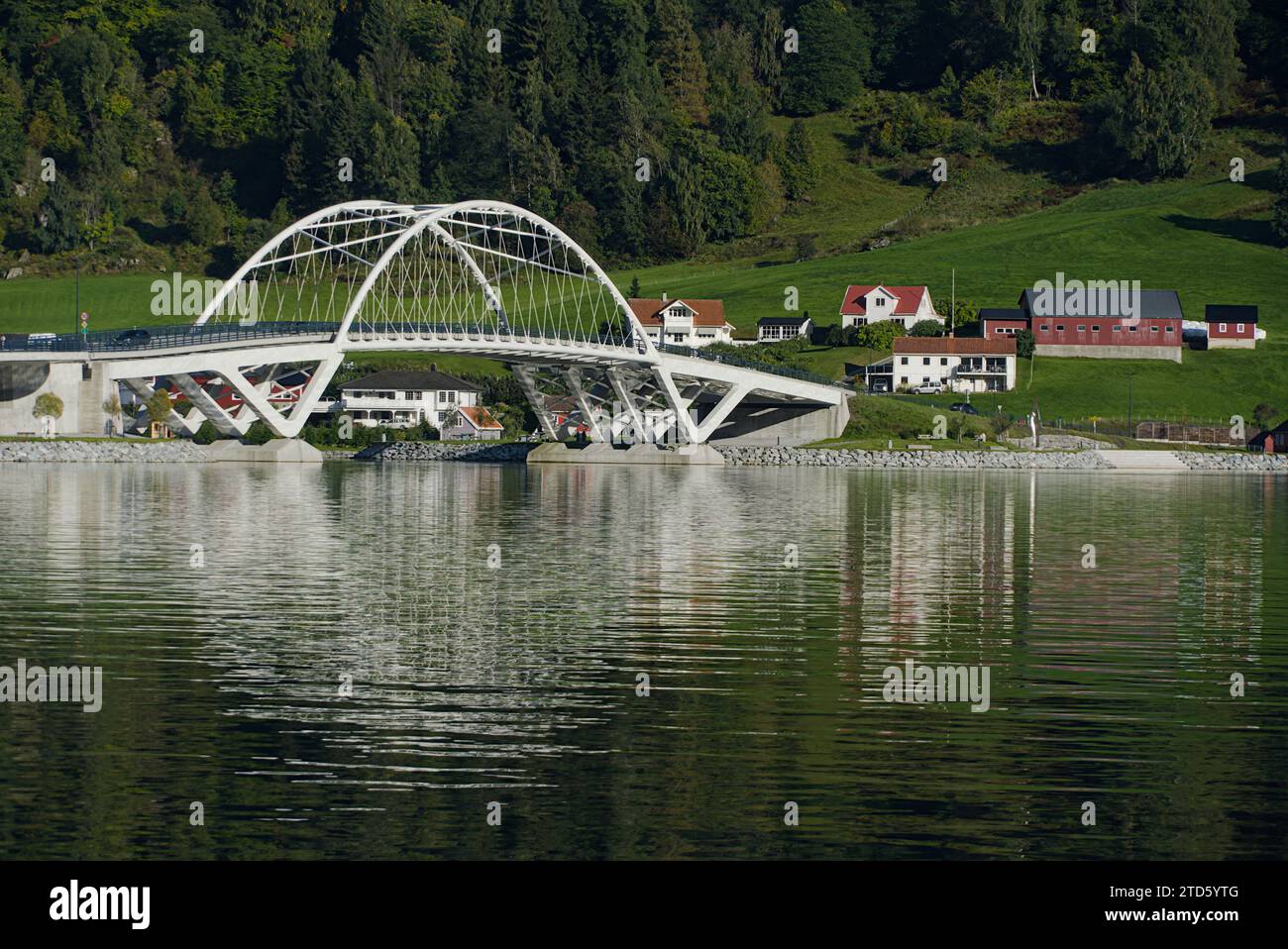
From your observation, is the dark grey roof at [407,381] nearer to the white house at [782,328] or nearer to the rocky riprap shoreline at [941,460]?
the white house at [782,328]

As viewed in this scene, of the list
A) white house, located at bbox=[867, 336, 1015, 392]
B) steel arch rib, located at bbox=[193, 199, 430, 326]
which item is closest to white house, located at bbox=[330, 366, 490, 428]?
steel arch rib, located at bbox=[193, 199, 430, 326]

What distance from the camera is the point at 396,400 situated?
14300 centimetres

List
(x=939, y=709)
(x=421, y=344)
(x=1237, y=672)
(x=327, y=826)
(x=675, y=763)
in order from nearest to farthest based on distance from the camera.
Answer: (x=327, y=826) → (x=675, y=763) → (x=939, y=709) → (x=1237, y=672) → (x=421, y=344)

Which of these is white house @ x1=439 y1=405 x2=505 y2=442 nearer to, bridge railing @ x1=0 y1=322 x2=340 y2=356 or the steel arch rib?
the steel arch rib

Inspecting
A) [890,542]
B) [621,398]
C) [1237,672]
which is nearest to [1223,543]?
[890,542]

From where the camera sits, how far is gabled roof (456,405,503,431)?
465 ft

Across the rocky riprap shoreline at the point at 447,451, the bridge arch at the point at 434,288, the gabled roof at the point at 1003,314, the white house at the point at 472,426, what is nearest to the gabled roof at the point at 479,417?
the white house at the point at 472,426

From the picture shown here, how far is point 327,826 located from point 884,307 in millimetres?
147163

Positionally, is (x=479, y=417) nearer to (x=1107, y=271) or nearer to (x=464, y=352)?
(x=464, y=352)

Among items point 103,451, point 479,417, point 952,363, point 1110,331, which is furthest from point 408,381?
point 1110,331

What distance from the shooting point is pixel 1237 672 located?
28.3m

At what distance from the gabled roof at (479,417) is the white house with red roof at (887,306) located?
3544cm

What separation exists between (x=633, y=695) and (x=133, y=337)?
89430mm
